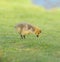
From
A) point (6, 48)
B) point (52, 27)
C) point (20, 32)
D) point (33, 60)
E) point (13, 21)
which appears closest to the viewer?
point (33, 60)

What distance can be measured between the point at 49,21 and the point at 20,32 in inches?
239

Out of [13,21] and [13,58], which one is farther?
[13,21]

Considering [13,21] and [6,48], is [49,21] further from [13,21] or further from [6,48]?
[6,48]

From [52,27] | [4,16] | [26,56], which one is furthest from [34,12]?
[26,56]

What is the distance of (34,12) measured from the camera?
23.0 metres

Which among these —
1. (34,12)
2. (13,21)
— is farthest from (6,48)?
(34,12)

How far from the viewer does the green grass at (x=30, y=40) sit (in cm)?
1172

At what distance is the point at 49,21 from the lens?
20.3m

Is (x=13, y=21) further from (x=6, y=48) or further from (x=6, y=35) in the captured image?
(x=6, y=48)

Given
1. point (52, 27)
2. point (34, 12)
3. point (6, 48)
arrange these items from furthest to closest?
point (34, 12) < point (52, 27) < point (6, 48)

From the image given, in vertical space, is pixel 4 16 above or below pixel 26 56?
above

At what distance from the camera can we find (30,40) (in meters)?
14.2

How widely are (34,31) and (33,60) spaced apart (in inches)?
128

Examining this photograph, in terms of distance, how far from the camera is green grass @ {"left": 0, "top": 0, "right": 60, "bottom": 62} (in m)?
11.7
